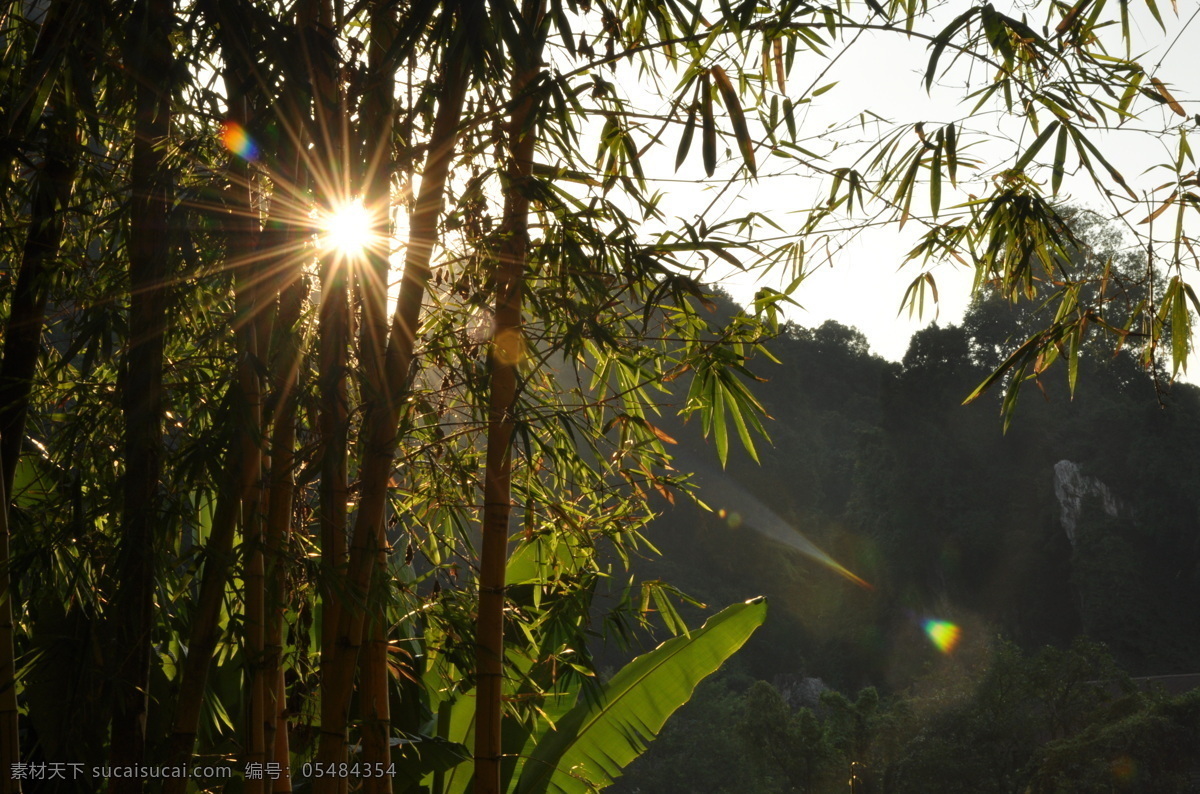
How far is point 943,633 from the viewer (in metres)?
15.5

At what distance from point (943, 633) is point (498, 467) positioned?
1560cm

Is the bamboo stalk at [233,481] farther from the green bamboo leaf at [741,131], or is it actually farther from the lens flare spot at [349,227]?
the green bamboo leaf at [741,131]

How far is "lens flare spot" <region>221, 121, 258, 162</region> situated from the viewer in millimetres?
1347

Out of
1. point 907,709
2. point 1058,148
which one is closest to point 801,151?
point 1058,148

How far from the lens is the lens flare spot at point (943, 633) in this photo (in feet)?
50.1

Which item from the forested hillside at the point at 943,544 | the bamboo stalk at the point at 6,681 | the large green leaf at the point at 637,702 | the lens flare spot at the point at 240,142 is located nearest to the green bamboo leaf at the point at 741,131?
the lens flare spot at the point at 240,142

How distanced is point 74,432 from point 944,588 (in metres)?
16.2

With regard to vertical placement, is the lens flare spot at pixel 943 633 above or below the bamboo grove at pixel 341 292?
below

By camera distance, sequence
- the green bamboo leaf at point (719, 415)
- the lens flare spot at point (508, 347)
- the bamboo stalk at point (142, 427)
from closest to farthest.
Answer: the bamboo stalk at point (142, 427) < the lens flare spot at point (508, 347) < the green bamboo leaf at point (719, 415)

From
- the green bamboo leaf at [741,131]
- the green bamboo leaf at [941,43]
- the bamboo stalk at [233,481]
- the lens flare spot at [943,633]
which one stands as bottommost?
the lens flare spot at [943,633]

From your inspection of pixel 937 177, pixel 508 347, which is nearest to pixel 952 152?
pixel 937 177

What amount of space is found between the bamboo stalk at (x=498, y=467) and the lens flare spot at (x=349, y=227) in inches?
7.7

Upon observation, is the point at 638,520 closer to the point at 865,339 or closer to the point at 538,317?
the point at 538,317

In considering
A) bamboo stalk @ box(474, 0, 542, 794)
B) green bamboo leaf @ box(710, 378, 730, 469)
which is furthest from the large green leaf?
bamboo stalk @ box(474, 0, 542, 794)
